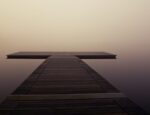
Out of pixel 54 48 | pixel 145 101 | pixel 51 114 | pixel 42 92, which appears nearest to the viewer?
pixel 51 114

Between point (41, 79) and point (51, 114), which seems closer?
point (51, 114)

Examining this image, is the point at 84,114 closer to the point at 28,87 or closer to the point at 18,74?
the point at 28,87

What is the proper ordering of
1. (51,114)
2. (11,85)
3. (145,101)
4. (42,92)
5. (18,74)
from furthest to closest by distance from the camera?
(18,74) → (11,85) → (145,101) → (42,92) → (51,114)

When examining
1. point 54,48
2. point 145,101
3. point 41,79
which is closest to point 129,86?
point 145,101

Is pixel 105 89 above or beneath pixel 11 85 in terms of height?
above

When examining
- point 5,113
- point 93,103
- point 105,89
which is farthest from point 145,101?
point 5,113

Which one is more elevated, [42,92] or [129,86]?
[42,92]

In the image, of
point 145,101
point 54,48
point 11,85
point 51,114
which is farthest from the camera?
point 54,48

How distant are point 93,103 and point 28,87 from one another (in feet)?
5.45

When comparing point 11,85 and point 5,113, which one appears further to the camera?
point 11,85

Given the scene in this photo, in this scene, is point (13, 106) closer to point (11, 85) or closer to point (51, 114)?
point (51, 114)

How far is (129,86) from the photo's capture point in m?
15.9

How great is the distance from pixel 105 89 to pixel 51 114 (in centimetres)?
181

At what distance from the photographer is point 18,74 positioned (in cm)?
1888
